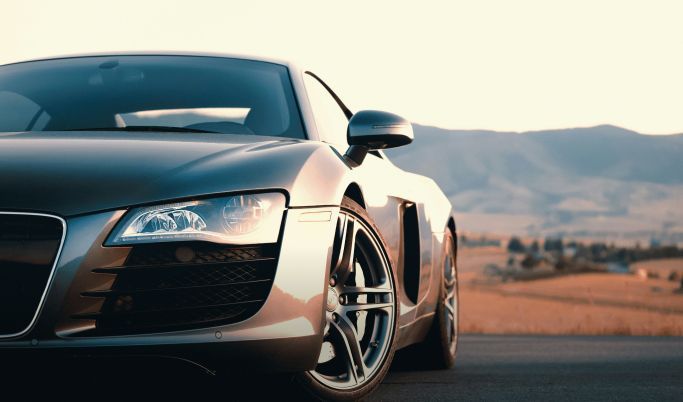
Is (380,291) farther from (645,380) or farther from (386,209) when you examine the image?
(645,380)

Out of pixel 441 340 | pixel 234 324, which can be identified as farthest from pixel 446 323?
pixel 234 324

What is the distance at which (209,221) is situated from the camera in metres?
3.27

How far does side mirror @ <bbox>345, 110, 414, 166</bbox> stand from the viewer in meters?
4.32

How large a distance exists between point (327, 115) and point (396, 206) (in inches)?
22.1

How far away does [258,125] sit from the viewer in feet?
15.1

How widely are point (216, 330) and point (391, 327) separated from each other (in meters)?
1.17

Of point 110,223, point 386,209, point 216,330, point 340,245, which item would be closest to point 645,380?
point 386,209

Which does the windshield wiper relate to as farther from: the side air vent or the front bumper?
the side air vent

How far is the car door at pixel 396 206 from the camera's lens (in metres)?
4.69

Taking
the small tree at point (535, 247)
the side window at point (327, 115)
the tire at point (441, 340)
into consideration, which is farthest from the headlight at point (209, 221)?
the small tree at point (535, 247)

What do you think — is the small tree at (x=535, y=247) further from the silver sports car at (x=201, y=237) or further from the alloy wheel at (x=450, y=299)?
the silver sports car at (x=201, y=237)

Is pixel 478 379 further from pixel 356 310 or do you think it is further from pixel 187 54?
pixel 187 54

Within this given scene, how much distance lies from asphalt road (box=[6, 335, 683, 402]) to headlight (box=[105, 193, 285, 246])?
0.38 m

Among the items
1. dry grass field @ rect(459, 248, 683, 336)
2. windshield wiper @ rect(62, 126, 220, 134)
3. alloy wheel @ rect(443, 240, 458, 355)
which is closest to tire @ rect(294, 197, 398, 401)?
windshield wiper @ rect(62, 126, 220, 134)
